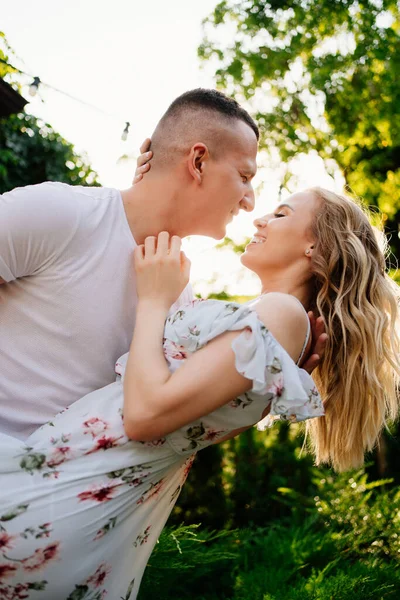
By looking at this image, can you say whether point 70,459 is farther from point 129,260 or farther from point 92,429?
point 129,260

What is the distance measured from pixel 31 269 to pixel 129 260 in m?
0.34

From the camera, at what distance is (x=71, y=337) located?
84.0 inches

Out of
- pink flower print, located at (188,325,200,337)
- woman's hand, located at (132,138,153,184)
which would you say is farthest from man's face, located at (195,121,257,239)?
pink flower print, located at (188,325,200,337)

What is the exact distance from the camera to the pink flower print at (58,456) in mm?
1940

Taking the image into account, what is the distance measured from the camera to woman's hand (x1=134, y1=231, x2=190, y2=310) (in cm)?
213

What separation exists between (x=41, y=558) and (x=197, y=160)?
1.45 meters

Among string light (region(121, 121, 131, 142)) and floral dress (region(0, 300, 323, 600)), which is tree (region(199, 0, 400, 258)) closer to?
string light (region(121, 121, 131, 142))

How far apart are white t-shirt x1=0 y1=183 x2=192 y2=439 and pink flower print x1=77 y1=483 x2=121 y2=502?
336mm

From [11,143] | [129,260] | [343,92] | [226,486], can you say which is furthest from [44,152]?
[129,260]

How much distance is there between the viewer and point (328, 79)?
10.1 m

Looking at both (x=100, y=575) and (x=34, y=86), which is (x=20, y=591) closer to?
(x=100, y=575)

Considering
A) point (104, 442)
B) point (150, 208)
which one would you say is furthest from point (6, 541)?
point (150, 208)

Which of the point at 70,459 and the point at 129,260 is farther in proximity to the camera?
the point at 129,260

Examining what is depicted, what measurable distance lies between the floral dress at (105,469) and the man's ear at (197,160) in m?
0.54
